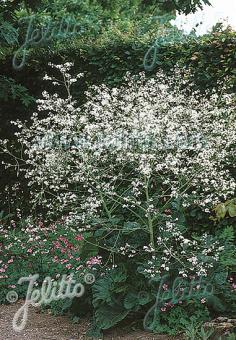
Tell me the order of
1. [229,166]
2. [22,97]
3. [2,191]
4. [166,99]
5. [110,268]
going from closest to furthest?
[110,268]
[166,99]
[229,166]
[22,97]
[2,191]

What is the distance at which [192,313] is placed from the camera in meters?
4.58

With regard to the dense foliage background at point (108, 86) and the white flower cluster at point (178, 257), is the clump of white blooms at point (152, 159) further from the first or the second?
the dense foliage background at point (108, 86)

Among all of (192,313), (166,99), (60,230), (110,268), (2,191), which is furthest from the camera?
(2,191)

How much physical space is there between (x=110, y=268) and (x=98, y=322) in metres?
0.50

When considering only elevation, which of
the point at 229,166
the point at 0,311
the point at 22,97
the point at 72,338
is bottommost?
the point at 72,338

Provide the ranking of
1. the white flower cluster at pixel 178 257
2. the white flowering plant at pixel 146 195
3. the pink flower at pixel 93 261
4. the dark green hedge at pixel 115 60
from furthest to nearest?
the dark green hedge at pixel 115 60 → the pink flower at pixel 93 261 → the white flowering plant at pixel 146 195 → the white flower cluster at pixel 178 257

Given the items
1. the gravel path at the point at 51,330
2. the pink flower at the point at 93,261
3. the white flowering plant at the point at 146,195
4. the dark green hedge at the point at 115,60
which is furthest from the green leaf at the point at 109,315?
the dark green hedge at the point at 115,60

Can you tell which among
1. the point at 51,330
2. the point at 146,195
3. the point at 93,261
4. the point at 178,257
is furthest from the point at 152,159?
the point at 51,330

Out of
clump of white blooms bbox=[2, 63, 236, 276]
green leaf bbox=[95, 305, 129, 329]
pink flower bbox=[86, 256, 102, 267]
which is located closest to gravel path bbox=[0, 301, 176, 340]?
green leaf bbox=[95, 305, 129, 329]

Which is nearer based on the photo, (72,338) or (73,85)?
(72,338)

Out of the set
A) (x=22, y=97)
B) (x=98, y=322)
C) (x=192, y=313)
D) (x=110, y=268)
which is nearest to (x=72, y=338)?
(x=98, y=322)

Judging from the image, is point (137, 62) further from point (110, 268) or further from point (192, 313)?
point (192, 313)

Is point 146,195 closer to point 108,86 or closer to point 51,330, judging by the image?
point 51,330

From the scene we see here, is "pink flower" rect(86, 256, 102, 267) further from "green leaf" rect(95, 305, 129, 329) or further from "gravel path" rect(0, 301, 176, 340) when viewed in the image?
"gravel path" rect(0, 301, 176, 340)
